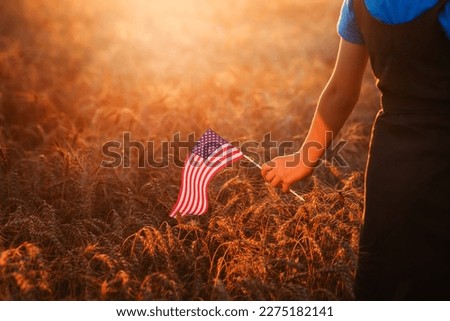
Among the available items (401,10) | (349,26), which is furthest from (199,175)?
(401,10)

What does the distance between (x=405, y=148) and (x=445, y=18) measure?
494 mm

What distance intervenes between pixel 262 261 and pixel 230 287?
0.78 ft

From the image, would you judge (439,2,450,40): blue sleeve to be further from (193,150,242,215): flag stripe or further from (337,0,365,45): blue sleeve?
(193,150,242,215): flag stripe

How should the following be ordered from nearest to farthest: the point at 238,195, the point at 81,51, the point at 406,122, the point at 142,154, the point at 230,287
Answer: the point at 406,122 → the point at 230,287 → the point at 238,195 → the point at 142,154 → the point at 81,51

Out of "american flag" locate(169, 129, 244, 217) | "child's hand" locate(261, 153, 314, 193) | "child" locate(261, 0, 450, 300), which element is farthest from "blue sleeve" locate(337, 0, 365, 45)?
"american flag" locate(169, 129, 244, 217)

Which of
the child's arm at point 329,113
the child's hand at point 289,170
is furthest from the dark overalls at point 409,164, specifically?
the child's hand at point 289,170

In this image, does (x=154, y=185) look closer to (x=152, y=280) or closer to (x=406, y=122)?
(x=152, y=280)

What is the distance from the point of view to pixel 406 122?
259 centimetres

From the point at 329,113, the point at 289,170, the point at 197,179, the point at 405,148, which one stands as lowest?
the point at 197,179

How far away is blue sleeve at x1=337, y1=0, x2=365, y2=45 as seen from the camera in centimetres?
279

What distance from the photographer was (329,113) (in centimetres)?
305

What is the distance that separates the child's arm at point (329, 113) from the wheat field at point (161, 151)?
0.43m

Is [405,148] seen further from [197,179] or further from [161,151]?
[161,151]
